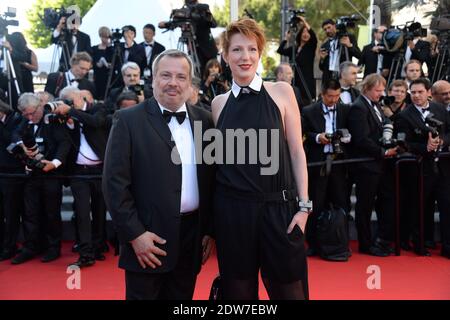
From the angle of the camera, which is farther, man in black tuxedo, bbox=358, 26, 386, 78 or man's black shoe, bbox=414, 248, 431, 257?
man in black tuxedo, bbox=358, 26, 386, 78

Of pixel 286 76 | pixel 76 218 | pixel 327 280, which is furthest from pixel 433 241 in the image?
pixel 76 218

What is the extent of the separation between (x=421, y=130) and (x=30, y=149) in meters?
3.57

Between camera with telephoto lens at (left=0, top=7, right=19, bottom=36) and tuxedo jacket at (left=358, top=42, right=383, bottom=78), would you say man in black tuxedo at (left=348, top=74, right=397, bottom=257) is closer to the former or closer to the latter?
tuxedo jacket at (left=358, top=42, right=383, bottom=78)

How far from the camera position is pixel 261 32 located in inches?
116

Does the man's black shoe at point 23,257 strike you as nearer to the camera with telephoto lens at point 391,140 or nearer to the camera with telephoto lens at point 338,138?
the camera with telephoto lens at point 338,138

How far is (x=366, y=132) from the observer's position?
19.7 ft

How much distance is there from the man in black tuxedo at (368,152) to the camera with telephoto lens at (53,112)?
265cm

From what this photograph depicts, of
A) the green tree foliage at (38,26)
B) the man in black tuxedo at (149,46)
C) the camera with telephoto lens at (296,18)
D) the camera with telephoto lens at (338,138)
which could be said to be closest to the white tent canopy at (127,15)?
the man in black tuxedo at (149,46)

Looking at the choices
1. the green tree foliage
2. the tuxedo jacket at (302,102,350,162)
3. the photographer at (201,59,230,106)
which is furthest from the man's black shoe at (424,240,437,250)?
the green tree foliage

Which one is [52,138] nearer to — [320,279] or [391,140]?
[320,279]

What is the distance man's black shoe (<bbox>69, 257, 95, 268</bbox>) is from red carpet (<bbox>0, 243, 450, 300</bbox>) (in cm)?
5

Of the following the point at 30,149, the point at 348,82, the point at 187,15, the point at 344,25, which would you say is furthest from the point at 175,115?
the point at 344,25

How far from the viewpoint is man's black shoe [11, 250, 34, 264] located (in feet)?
19.0
